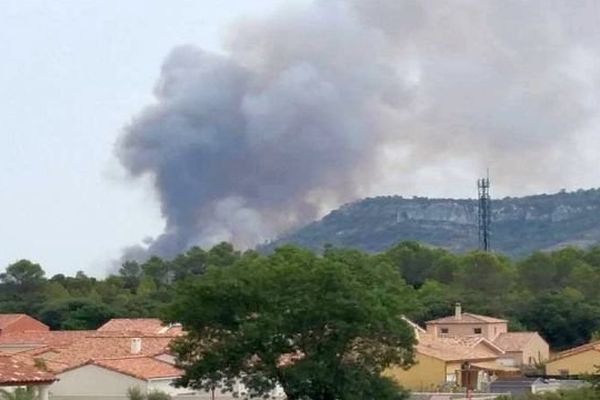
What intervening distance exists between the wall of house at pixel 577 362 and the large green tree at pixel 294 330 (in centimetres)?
2096

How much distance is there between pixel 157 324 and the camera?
76875mm

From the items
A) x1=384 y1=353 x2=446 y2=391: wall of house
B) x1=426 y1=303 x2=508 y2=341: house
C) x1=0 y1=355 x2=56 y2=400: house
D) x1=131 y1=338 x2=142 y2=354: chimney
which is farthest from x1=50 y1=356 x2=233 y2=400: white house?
x1=426 y1=303 x2=508 y2=341: house

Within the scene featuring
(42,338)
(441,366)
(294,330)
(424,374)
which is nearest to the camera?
(294,330)

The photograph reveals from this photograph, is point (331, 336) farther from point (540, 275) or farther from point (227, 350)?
point (540, 275)

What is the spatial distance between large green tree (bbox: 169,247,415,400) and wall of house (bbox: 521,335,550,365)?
32808mm

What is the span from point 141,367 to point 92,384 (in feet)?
7.10

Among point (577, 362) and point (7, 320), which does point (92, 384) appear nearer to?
point (577, 362)

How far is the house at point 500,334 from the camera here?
7294cm

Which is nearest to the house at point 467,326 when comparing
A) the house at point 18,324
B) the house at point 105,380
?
the house at point 18,324

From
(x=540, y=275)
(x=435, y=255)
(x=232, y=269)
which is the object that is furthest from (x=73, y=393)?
(x=435, y=255)

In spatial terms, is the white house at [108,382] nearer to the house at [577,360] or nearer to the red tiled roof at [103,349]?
the red tiled roof at [103,349]

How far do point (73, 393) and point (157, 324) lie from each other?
1056 inches

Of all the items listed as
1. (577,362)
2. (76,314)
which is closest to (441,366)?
(577,362)

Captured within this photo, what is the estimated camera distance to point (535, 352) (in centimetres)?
7500
